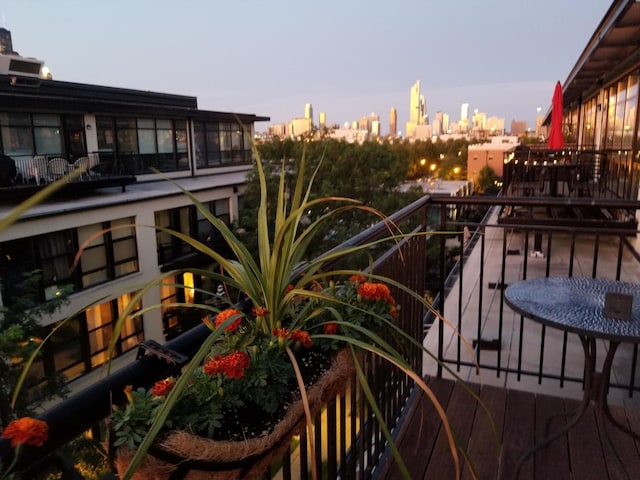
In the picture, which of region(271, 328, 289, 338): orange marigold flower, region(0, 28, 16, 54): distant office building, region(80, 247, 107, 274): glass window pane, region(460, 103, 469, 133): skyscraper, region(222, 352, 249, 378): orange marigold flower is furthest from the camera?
region(460, 103, 469, 133): skyscraper

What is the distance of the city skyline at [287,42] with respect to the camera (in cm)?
5375

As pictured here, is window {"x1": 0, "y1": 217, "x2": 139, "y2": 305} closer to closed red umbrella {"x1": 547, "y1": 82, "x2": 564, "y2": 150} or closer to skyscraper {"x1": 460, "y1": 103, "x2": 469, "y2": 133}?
closed red umbrella {"x1": 547, "y1": 82, "x2": 564, "y2": 150}

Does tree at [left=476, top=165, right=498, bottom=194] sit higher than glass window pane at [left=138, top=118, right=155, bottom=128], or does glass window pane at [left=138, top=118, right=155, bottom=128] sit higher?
glass window pane at [left=138, top=118, right=155, bottom=128]

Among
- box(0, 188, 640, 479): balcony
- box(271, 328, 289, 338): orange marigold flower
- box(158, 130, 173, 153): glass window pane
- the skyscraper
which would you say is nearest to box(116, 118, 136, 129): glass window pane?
box(158, 130, 173, 153): glass window pane

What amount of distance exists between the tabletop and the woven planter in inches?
49.9

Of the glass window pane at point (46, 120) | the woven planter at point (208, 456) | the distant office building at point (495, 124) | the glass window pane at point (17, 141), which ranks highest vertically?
the distant office building at point (495, 124)

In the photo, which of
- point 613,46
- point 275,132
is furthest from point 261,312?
point 275,132

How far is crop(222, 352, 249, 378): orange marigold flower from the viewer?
99 centimetres

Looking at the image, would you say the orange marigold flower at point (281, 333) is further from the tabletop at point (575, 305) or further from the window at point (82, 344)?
the window at point (82, 344)

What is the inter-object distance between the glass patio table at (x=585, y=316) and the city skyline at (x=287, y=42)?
36003mm

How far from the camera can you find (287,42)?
8319cm

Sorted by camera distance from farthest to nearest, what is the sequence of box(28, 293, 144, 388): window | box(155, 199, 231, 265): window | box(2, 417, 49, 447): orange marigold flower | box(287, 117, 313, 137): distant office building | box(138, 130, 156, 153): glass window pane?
box(287, 117, 313, 137): distant office building → box(138, 130, 156, 153): glass window pane → box(155, 199, 231, 265): window → box(28, 293, 144, 388): window → box(2, 417, 49, 447): orange marigold flower

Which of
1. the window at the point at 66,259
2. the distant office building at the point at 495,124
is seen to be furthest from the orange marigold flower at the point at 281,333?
the distant office building at the point at 495,124

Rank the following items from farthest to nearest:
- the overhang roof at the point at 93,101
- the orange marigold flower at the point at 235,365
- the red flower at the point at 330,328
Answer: the overhang roof at the point at 93,101 → the red flower at the point at 330,328 → the orange marigold flower at the point at 235,365
